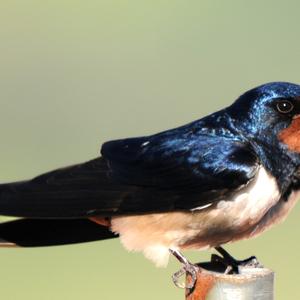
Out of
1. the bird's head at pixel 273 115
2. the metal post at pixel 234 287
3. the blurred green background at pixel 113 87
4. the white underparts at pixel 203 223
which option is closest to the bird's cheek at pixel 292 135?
the bird's head at pixel 273 115

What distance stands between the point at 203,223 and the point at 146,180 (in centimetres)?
21

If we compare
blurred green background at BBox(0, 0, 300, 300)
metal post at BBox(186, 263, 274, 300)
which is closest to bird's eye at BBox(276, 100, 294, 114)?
metal post at BBox(186, 263, 274, 300)

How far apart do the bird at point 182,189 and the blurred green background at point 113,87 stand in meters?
1.76

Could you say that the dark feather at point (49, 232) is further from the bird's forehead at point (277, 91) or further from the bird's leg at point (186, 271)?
the bird's forehead at point (277, 91)

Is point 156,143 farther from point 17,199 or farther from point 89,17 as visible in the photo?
point 89,17

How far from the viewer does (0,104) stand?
8.00 metres

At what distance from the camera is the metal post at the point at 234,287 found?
2.34 meters

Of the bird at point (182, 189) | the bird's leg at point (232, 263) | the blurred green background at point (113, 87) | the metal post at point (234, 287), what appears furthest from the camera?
the blurred green background at point (113, 87)

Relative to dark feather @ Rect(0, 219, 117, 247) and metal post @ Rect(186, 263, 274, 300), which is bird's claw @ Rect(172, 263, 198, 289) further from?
dark feather @ Rect(0, 219, 117, 247)

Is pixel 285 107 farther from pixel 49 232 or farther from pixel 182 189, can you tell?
pixel 49 232

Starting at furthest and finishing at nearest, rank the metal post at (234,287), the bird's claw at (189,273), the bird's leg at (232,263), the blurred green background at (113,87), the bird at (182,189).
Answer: the blurred green background at (113,87) < the bird at (182,189) < the bird's leg at (232,263) < the bird's claw at (189,273) < the metal post at (234,287)

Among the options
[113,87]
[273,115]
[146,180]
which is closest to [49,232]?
[146,180]

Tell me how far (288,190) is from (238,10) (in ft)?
23.5

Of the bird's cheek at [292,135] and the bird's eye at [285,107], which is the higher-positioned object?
the bird's eye at [285,107]
